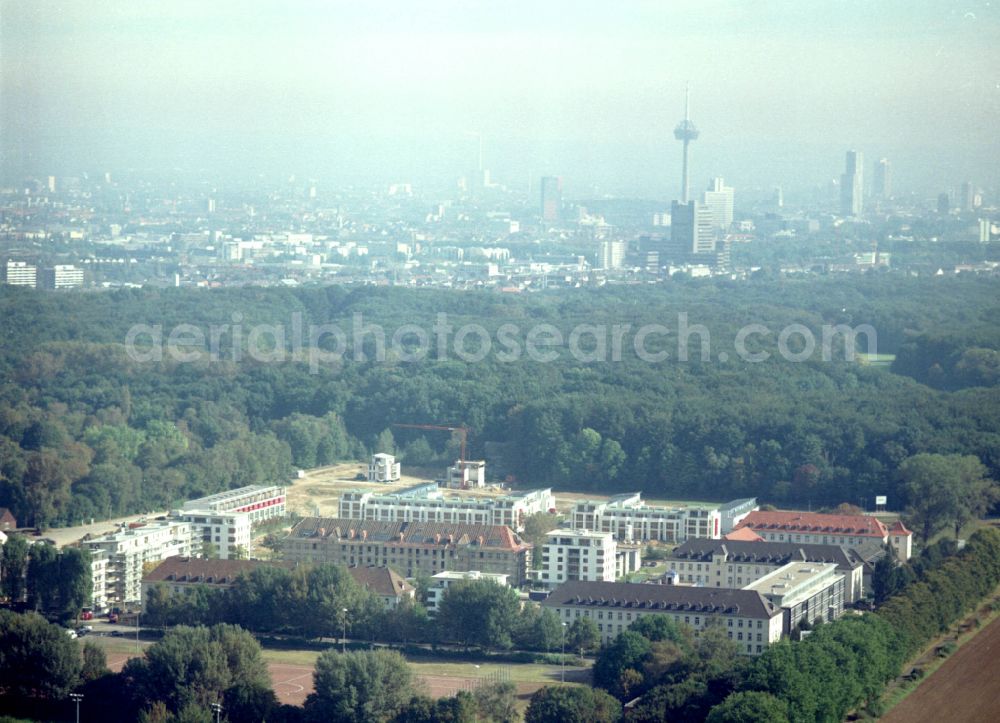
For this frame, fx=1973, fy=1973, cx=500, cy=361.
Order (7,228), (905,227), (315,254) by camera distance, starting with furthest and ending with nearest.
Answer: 1. (315,254)
2. (905,227)
3. (7,228)

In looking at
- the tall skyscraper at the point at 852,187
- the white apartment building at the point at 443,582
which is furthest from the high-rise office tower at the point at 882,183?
the white apartment building at the point at 443,582

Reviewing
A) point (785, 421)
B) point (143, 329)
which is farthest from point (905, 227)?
point (785, 421)

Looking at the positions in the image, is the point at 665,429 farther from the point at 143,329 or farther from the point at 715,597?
the point at 143,329

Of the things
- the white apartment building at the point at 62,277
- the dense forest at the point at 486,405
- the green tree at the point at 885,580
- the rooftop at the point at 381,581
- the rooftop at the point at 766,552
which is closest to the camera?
the rooftop at the point at 381,581

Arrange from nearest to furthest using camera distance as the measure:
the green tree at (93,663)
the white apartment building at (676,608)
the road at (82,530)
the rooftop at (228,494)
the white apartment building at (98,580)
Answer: the green tree at (93,663) < the white apartment building at (676,608) < the white apartment building at (98,580) < the road at (82,530) < the rooftop at (228,494)

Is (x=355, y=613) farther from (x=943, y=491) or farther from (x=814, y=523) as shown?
(x=943, y=491)

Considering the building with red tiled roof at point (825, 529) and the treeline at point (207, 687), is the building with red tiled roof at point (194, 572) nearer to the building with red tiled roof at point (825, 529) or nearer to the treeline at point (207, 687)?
the treeline at point (207, 687)

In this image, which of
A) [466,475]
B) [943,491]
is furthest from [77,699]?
[466,475]

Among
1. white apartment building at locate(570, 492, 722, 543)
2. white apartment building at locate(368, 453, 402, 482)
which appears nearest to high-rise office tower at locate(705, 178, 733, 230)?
white apartment building at locate(368, 453, 402, 482)
